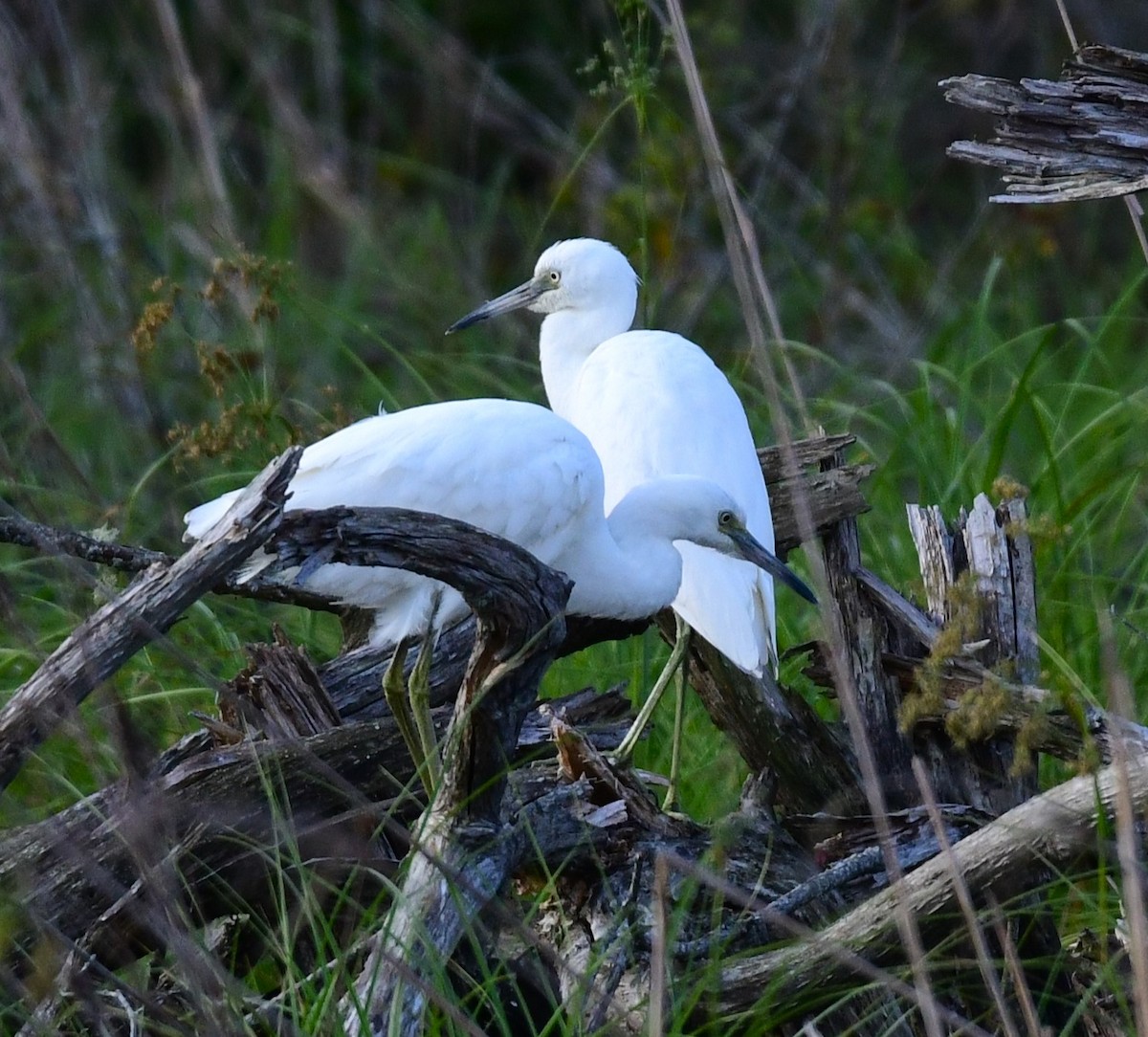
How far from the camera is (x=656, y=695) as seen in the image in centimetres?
311

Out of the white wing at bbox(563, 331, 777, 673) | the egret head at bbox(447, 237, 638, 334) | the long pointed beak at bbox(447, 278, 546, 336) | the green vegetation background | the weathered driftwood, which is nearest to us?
the weathered driftwood

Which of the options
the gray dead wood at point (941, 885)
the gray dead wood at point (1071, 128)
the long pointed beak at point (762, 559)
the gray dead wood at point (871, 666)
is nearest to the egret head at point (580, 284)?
the long pointed beak at point (762, 559)

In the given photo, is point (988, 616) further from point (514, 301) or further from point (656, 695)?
point (514, 301)

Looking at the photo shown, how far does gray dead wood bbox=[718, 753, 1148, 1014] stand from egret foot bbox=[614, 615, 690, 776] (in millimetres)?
856

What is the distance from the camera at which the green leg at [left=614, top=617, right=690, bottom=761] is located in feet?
9.80

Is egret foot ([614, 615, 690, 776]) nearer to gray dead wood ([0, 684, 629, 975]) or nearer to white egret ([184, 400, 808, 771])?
white egret ([184, 400, 808, 771])

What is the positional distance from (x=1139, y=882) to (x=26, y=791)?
2.35 meters

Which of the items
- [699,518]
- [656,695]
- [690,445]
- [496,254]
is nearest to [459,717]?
[699,518]

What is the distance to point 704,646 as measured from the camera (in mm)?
3098

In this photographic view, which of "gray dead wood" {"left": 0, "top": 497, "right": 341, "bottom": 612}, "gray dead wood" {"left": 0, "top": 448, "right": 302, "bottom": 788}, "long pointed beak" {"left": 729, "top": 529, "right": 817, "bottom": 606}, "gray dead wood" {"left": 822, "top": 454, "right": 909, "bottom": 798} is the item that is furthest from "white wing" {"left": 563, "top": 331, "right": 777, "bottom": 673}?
"gray dead wood" {"left": 0, "top": 448, "right": 302, "bottom": 788}

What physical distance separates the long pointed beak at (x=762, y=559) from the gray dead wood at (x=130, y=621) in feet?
4.66

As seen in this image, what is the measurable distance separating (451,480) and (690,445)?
0.79 m

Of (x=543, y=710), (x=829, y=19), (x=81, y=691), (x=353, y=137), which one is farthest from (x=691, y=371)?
(x=353, y=137)

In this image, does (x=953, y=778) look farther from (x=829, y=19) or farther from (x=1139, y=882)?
(x=829, y=19)
